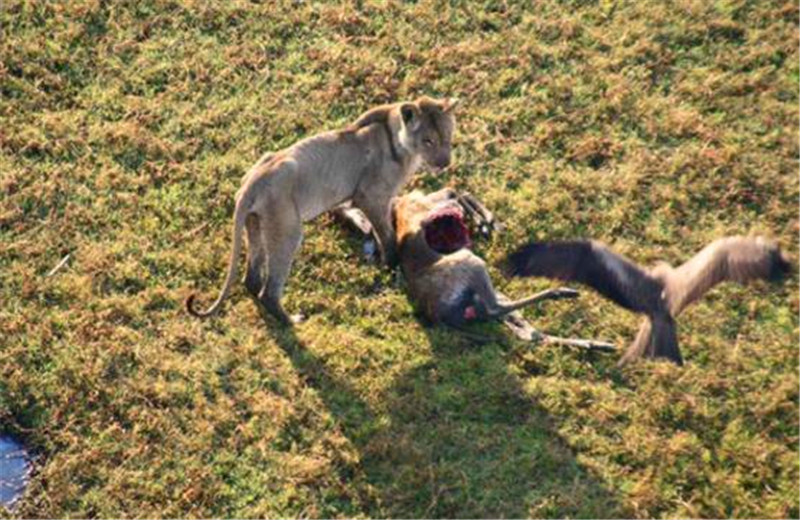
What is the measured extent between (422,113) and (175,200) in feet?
7.25

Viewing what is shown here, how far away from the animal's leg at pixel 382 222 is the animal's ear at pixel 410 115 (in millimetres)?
595

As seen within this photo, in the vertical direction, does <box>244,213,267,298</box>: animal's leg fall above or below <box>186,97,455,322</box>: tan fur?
below

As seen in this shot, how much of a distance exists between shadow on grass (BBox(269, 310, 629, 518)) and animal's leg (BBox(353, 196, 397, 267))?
0.83m

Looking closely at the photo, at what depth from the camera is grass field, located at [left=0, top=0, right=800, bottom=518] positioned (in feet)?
20.5

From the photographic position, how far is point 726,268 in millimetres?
6059

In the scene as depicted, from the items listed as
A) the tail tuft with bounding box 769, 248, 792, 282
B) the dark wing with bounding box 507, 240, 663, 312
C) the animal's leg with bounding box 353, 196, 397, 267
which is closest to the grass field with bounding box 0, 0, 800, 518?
the animal's leg with bounding box 353, 196, 397, 267

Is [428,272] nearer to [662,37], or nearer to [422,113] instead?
[422,113]

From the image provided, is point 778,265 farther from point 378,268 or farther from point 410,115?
point 378,268

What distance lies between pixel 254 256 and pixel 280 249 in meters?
0.33

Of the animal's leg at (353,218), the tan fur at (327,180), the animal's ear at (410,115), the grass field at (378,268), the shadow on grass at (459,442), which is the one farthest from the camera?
the animal's leg at (353,218)

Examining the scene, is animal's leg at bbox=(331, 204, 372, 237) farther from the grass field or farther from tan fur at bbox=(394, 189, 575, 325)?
tan fur at bbox=(394, 189, 575, 325)

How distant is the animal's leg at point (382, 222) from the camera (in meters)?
7.43

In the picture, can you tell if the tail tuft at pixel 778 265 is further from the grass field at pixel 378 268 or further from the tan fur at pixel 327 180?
the tan fur at pixel 327 180

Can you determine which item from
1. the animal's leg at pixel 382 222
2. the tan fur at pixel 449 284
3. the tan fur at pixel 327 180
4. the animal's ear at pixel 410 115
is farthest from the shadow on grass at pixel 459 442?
the animal's ear at pixel 410 115
